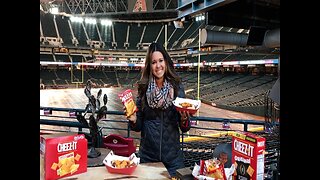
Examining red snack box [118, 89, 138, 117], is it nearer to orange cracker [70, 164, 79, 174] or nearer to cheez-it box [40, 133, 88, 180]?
cheez-it box [40, 133, 88, 180]

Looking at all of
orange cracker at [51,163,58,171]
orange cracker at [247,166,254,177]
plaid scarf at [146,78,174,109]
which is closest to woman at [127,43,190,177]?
plaid scarf at [146,78,174,109]

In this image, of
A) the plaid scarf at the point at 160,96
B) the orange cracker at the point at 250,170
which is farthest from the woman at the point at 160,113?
the orange cracker at the point at 250,170

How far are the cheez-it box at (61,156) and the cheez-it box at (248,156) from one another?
0.80 meters

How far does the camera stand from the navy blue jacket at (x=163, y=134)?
1746mm

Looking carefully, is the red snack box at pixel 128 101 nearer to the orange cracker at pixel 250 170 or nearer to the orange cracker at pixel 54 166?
the orange cracker at pixel 54 166

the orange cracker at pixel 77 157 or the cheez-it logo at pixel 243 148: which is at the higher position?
the cheez-it logo at pixel 243 148

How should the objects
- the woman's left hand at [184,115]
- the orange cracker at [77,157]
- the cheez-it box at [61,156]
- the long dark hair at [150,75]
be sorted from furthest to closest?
the long dark hair at [150,75]
the woman's left hand at [184,115]
the orange cracker at [77,157]
the cheez-it box at [61,156]

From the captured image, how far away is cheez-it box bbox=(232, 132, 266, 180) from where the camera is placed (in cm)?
106

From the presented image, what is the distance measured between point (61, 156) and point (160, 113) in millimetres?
666

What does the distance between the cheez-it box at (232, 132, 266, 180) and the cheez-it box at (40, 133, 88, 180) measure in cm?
80

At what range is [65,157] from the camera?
1.37 meters

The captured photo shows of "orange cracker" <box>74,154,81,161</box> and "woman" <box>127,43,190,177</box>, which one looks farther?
"woman" <box>127,43,190,177</box>

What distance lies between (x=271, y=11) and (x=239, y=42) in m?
0.66
